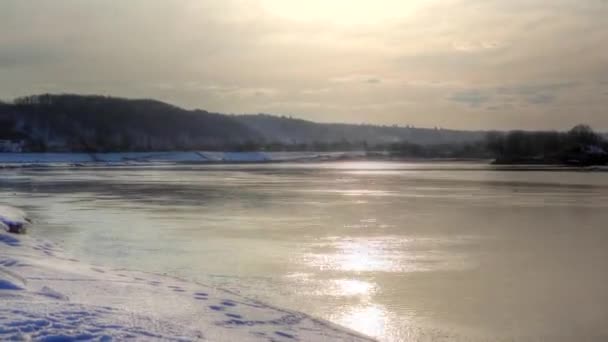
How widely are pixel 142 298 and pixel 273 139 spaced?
17317 cm

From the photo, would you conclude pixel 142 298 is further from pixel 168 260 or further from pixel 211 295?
pixel 168 260

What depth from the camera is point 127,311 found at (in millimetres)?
6531

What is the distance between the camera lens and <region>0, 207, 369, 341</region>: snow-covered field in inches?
224

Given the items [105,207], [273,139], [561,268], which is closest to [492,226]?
[561,268]

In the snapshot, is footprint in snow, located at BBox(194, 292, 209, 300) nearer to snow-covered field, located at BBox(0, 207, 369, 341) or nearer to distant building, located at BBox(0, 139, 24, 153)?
snow-covered field, located at BBox(0, 207, 369, 341)

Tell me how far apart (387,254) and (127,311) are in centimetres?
607

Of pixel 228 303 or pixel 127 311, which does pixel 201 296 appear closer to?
pixel 228 303

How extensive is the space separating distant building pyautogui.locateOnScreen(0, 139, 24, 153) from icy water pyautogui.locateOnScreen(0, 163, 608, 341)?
82.2 meters

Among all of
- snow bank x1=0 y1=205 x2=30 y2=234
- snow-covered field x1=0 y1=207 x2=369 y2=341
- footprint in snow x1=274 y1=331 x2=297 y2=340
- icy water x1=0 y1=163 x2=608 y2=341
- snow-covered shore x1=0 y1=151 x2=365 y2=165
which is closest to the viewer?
snow-covered field x1=0 y1=207 x2=369 y2=341

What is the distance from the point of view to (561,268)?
10.3 metres

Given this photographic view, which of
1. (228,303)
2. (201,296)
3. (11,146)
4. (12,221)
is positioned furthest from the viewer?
(11,146)

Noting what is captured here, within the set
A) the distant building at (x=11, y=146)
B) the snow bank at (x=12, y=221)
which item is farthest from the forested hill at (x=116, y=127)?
the snow bank at (x=12, y=221)

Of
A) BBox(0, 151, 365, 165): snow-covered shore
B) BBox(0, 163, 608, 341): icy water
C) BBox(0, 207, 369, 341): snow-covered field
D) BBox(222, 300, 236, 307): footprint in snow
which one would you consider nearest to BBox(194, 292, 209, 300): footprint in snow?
BBox(0, 207, 369, 341): snow-covered field

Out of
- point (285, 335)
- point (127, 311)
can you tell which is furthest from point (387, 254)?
point (127, 311)
